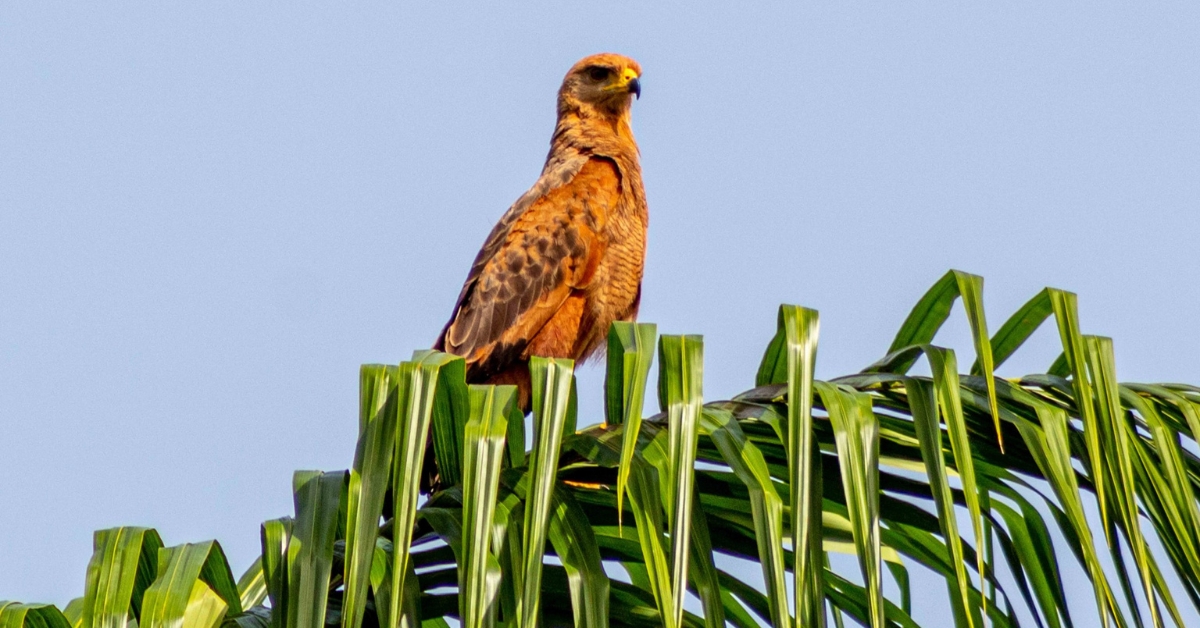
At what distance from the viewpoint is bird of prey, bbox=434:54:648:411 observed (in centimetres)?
577

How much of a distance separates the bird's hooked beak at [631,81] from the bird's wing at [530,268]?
0.69 m

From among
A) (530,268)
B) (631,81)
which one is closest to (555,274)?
(530,268)

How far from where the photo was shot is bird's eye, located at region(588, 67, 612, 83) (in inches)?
269

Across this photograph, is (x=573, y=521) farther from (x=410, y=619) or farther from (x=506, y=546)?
(x=410, y=619)

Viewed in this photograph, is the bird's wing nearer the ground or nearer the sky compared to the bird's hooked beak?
nearer the ground

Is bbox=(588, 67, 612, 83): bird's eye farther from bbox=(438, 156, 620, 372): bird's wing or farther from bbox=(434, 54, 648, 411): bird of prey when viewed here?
bbox=(438, 156, 620, 372): bird's wing

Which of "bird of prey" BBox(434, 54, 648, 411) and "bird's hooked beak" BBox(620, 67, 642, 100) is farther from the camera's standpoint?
A: "bird's hooked beak" BBox(620, 67, 642, 100)

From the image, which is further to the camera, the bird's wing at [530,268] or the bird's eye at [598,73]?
the bird's eye at [598,73]

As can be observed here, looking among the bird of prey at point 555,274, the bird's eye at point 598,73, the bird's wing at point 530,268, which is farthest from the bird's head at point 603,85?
the bird's wing at point 530,268

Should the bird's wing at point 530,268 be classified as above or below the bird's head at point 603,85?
below

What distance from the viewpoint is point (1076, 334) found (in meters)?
2.51

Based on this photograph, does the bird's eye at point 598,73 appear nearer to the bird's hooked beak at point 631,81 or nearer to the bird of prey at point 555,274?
the bird's hooked beak at point 631,81

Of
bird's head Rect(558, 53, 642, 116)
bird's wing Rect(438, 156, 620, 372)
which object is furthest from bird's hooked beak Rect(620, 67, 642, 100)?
bird's wing Rect(438, 156, 620, 372)

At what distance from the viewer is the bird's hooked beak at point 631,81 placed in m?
6.70
